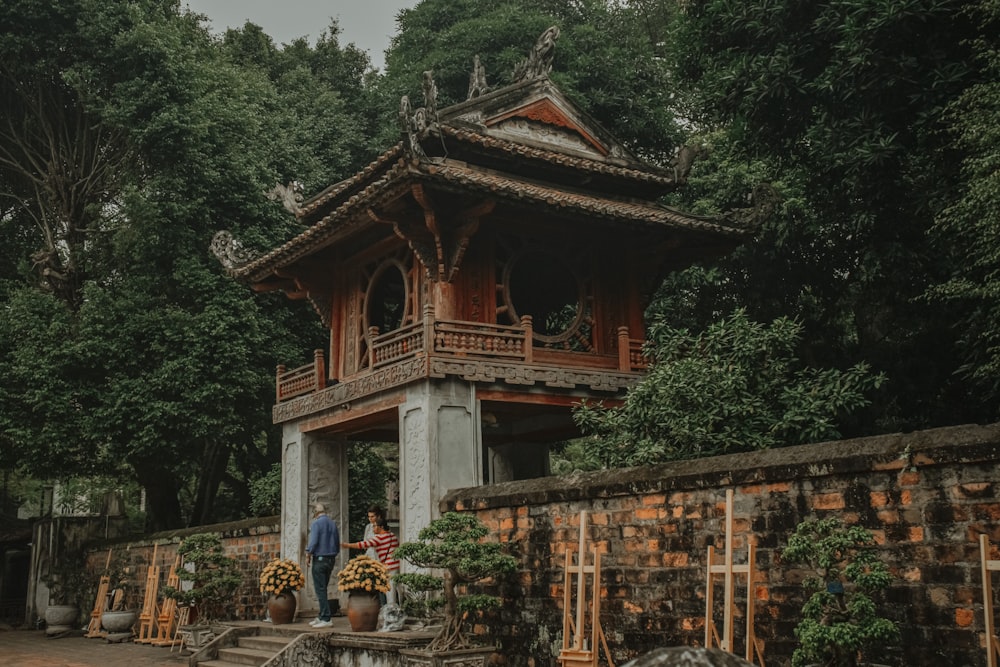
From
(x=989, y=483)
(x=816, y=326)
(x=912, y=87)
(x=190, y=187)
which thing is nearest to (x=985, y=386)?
(x=912, y=87)

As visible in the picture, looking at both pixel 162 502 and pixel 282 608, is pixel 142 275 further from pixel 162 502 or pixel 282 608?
pixel 282 608

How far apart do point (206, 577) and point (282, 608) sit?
226 centimetres

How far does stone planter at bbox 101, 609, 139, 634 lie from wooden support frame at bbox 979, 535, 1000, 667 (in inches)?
625

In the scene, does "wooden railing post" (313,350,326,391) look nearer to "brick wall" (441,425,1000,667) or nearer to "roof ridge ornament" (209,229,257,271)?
"roof ridge ornament" (209,229,257,271)

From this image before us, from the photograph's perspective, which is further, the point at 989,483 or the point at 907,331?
the point at 907,331

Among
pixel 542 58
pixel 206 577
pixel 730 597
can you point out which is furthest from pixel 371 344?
pixel 730 597

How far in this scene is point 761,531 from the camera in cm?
705

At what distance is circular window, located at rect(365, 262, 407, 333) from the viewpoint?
15.3 metres

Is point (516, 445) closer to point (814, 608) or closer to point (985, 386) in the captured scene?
point (985, 386)

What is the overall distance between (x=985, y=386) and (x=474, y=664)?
700 cm

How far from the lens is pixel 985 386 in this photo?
461 inches

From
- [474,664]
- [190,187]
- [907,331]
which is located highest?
[190,187]

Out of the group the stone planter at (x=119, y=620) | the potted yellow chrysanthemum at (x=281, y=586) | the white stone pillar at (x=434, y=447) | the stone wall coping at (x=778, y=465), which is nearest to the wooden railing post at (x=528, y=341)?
the white stone pillar at (x=434, y=447)

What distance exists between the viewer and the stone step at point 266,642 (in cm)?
1230
